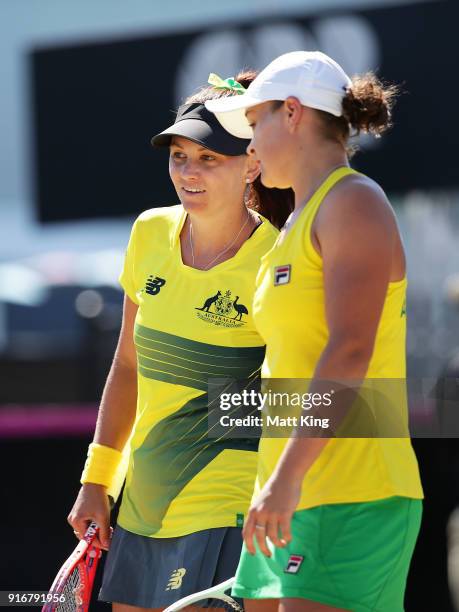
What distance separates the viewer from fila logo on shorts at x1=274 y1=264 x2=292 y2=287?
265 centimetres

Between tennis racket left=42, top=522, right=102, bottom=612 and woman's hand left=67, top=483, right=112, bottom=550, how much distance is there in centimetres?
2

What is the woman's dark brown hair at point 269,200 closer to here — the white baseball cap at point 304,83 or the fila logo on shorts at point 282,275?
the white baseball cap at point 304,83

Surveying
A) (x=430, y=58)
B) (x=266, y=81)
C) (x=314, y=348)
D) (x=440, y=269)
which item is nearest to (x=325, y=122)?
(x=266, y=81)

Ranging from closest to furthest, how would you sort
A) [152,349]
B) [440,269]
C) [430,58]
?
[152,349], [430,58], [440,269]

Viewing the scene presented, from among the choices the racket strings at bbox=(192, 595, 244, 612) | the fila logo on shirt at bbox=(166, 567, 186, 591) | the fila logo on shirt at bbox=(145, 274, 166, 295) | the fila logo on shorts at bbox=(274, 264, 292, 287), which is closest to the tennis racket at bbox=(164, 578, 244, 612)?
the racket strings at bbox=(192, 595, 244, 612)

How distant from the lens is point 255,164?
11.3ft

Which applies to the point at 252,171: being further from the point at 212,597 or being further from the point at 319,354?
the point at 212,597

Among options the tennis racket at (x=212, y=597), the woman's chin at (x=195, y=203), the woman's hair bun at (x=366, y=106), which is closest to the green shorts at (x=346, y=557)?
the tennis racket at (x=212, y=597)

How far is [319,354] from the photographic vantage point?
105 inches

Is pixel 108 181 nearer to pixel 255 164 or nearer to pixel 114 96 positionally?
pixel 114 96

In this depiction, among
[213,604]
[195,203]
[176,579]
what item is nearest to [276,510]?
[213,604]

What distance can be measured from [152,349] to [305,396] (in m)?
0.88

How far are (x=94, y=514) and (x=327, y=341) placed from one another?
1185mm

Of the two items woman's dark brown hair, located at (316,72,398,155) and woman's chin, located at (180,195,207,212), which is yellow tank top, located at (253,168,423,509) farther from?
woman's chin, located at (180,195,207,212)
